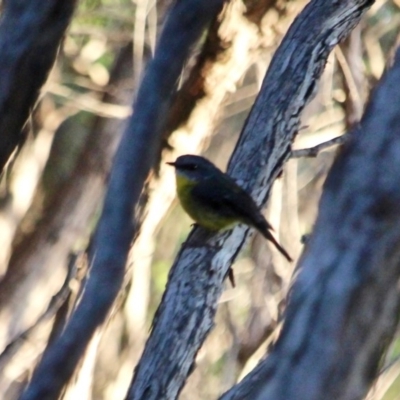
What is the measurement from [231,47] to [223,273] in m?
1.51

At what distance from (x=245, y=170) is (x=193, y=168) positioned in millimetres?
589

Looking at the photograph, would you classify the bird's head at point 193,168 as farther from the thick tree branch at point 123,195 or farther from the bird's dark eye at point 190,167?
the thick tree branch at point 123,195

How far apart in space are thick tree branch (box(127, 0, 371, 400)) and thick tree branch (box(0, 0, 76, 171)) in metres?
1.13

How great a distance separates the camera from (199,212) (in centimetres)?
464

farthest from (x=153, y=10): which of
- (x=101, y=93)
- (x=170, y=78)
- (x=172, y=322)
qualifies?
(x=170, y=78)

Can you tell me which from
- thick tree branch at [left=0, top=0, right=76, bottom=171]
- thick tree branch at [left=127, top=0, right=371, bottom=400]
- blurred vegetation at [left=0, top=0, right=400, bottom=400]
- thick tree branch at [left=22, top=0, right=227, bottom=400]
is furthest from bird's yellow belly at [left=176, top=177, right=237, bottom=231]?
thick tree branch at [left=22, top=0, right=227, bottom=400]

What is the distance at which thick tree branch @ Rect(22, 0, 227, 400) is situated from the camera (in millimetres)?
1288

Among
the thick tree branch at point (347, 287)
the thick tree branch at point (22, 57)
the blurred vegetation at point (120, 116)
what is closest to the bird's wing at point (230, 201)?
the blurred vegetation at point (120, 116)

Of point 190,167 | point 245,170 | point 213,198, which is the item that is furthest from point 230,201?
point 190,167

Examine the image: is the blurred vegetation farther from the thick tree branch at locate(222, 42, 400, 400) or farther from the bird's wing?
the thick tree branch at locate(222, 42, 400, 400)

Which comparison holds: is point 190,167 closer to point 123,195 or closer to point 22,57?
point 22,57

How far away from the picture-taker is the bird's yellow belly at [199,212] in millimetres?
4352

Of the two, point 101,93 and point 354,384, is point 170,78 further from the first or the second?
point 101,93

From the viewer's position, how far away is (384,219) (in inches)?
77.5
